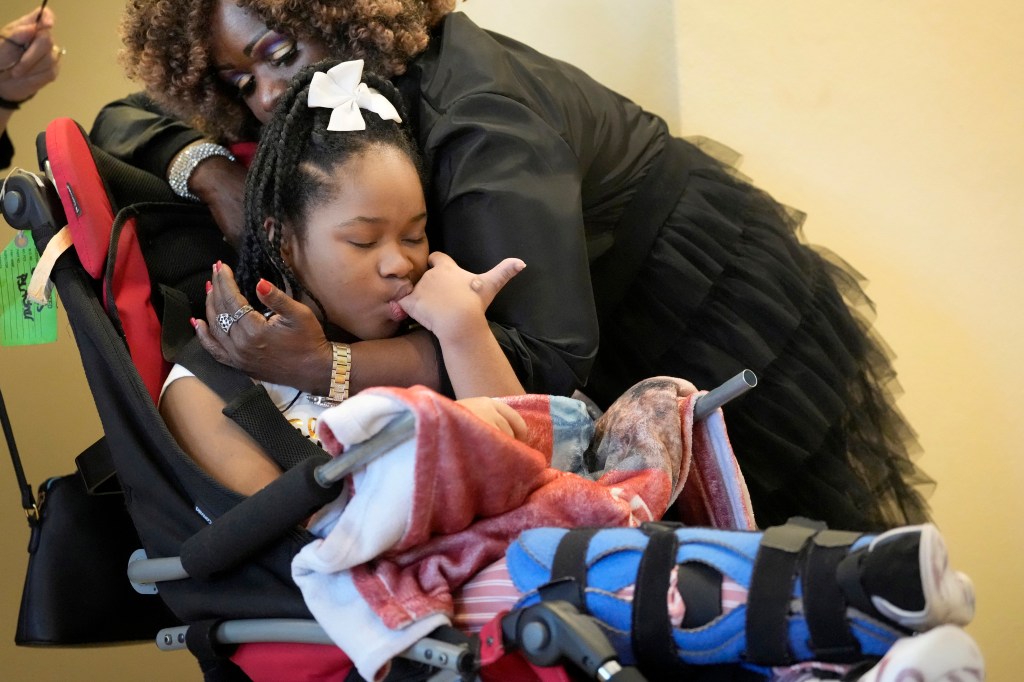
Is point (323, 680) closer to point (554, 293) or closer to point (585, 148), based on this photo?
point (554, 293)

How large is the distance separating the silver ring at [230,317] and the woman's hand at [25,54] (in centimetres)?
57

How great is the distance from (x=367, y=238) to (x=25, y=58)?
61cm

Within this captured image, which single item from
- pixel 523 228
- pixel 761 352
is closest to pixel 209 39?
pixel 523 228

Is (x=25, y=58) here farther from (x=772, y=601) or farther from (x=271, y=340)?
(x=772, y=601)

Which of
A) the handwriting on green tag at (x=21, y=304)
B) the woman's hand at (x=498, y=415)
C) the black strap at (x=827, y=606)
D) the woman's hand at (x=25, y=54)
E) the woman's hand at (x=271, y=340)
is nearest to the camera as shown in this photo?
the black strap at (x=827, y=606)

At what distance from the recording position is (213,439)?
3.28ft

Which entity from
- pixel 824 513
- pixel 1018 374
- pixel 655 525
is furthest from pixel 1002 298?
pixel 655 525

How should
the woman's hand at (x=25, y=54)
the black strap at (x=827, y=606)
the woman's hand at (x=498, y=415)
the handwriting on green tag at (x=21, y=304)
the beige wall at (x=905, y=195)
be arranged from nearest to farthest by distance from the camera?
the black strap at (x=827, y=606), the woman's hand at (x=498, y=415), the handwriting on green tag at (x=21, y=304), the woman's hand at (x=25, y=54), the beige wall at (x=905, y=195)

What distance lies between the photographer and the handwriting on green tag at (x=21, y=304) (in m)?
1.12

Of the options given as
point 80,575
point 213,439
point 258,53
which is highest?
point 258,53

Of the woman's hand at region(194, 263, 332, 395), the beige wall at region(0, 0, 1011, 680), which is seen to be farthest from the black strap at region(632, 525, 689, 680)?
the beige wall at region(0, 0, 1011, 680)

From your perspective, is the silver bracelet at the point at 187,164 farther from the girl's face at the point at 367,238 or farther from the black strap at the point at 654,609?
the black strap at the point at 654,609


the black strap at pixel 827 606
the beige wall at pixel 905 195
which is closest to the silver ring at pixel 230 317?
the black strap at pixel 827 606

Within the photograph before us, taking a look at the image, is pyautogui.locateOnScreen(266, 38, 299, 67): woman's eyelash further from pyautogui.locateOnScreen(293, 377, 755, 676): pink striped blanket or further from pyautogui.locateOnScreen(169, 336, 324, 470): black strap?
pyautogui.locateOnScreen(293, 377, 755, 676): pink striped blanket
